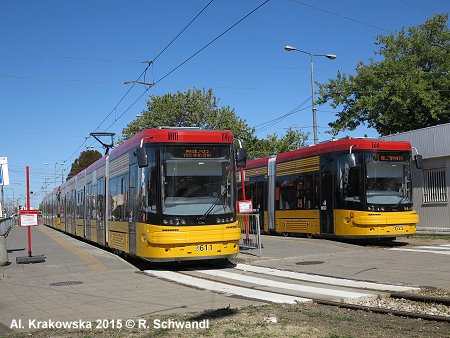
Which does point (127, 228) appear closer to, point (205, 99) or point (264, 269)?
point (264, 269)

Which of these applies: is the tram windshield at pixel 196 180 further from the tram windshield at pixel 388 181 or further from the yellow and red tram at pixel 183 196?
the tram windshield at pixel 388 181

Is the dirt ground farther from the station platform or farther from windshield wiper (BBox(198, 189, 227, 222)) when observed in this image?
windshield wiper (BBox(198, 189, 227, 222))

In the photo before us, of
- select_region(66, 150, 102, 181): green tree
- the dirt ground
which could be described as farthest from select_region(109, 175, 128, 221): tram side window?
select_region(66, 150, 102, 181): green tree

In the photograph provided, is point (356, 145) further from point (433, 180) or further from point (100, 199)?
point (100, 199)

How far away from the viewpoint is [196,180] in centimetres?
1269

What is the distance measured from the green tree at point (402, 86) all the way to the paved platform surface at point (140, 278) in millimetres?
17411

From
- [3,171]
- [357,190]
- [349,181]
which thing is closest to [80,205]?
[3,171]

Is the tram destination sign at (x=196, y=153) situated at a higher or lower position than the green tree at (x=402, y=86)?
lower

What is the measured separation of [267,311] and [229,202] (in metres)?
5.48

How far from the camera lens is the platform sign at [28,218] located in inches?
591

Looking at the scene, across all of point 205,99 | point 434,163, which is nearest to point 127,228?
point 434,163

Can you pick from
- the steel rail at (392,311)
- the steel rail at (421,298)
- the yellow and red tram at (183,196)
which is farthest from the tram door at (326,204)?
the steel rail at (392,311)

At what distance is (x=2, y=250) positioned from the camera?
14.2 metres

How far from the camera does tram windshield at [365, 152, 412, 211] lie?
17.4 meters
